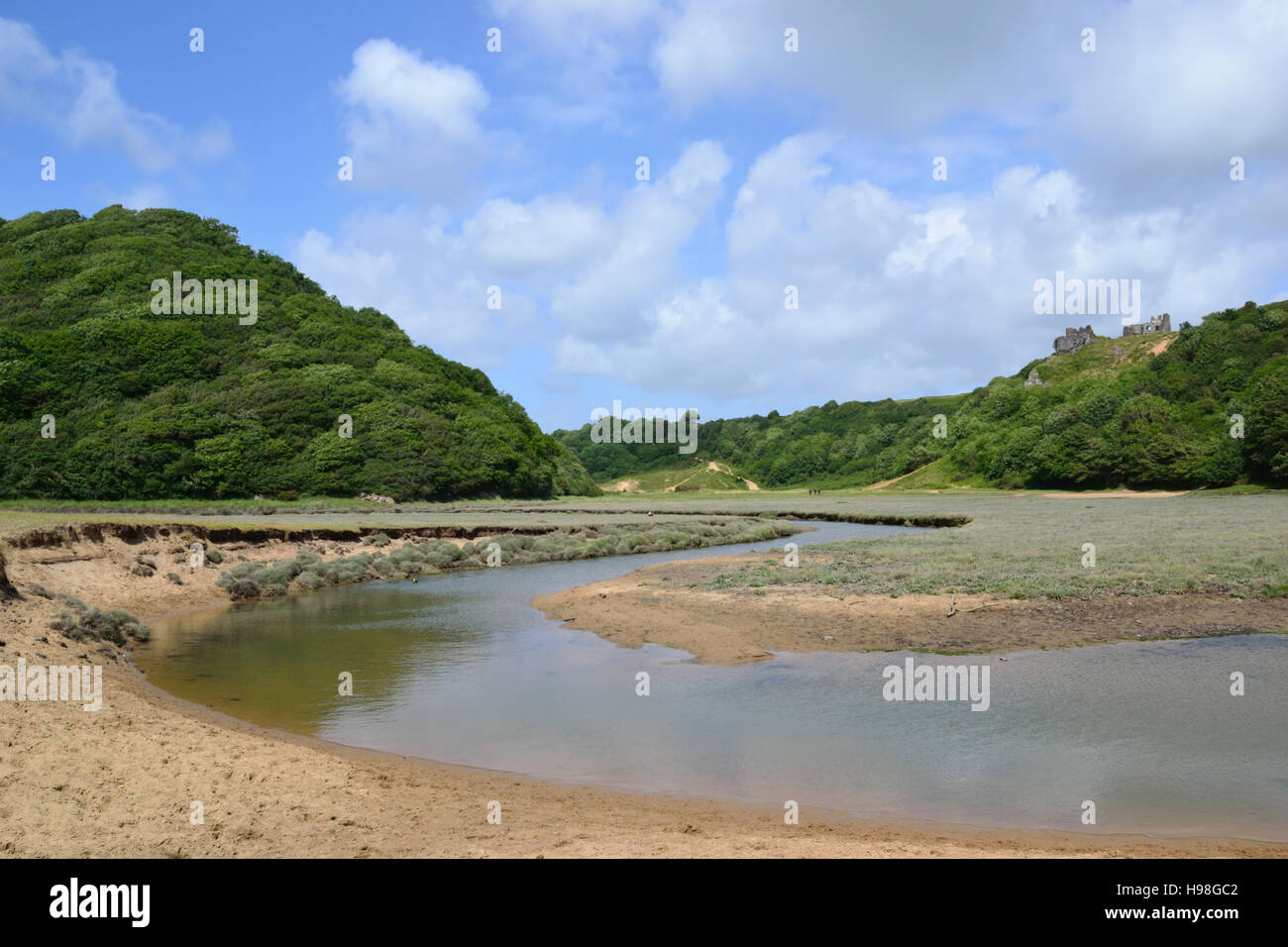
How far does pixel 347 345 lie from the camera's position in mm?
100625

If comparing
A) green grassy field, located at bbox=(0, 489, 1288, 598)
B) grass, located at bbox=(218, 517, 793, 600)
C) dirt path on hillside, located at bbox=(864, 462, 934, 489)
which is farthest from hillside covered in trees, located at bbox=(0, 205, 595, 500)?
dirt path on hillside, located at bbox=(864, 462, 934, 489)

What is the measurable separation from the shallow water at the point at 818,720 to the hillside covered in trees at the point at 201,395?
6186 centimetres

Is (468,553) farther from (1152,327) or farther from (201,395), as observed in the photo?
(1152,327)

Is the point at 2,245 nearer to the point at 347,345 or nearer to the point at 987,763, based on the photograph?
the point at 347,345

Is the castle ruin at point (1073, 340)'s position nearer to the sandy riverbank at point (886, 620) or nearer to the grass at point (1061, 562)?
the grass at point (1061, 562)

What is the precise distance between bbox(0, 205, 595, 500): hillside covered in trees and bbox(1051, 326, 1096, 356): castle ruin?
104 meters

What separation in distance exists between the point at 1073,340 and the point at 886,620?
161 metres

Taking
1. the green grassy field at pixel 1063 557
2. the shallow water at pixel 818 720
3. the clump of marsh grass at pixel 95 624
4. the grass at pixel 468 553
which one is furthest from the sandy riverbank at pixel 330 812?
the grass at pixel 468 553

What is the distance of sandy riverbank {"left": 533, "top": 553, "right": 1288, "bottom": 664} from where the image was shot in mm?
15805

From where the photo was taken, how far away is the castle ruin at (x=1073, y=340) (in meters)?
154

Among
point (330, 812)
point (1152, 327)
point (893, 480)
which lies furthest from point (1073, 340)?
point (330, 812)

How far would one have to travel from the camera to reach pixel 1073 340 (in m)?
156

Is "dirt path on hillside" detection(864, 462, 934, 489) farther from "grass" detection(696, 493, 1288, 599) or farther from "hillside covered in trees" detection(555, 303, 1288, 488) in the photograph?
"grass" detection(696, 493, 1288, 599)
